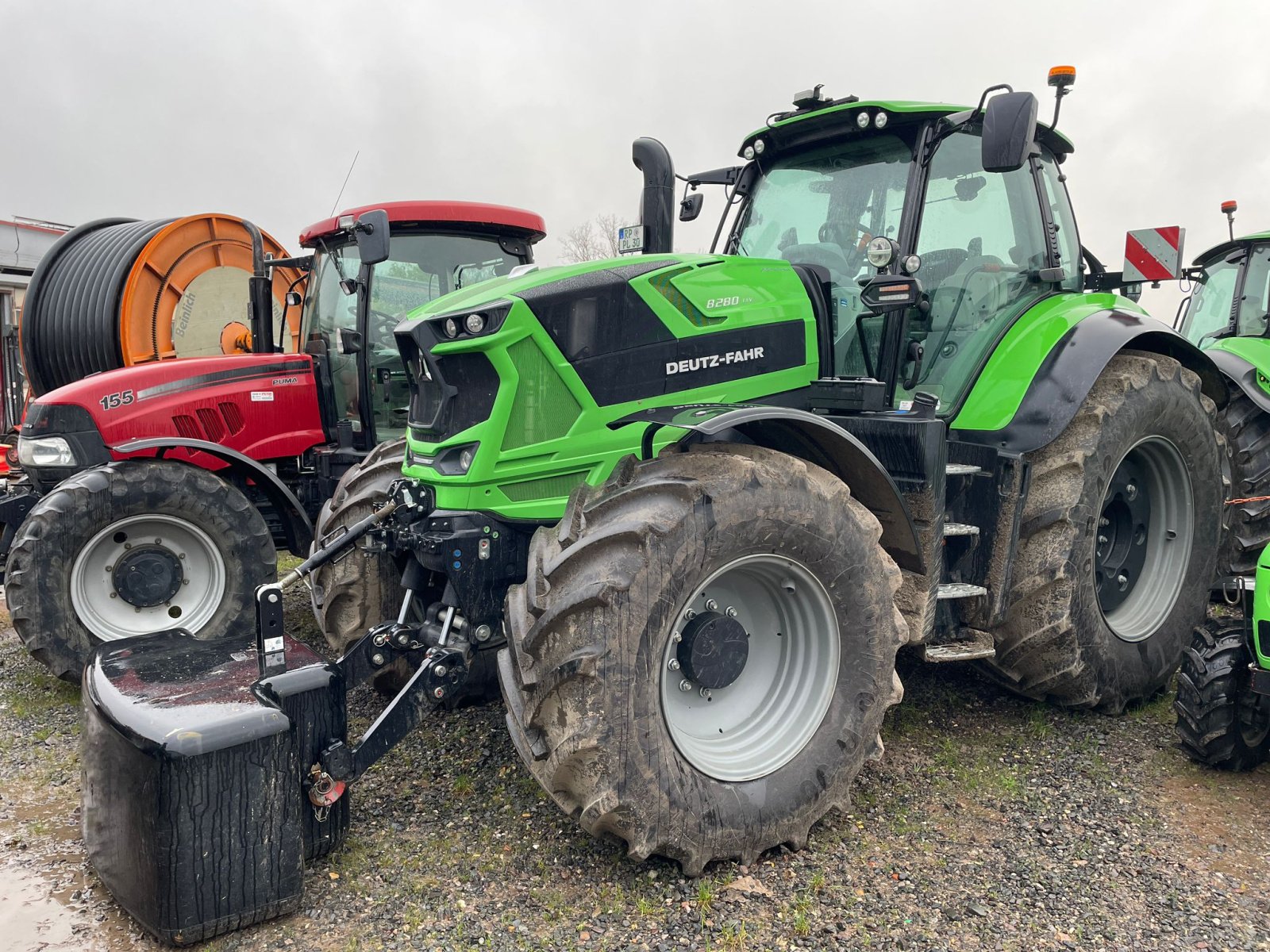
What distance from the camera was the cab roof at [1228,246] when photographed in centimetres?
673

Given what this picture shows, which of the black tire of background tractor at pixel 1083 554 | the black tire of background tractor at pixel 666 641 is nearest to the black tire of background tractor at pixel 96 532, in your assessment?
the black tire of background tractor at pixel 666 641

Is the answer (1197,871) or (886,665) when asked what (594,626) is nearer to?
(886,665)

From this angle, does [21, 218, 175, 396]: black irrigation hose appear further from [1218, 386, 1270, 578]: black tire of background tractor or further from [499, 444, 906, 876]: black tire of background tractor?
[1218, 386, 1270, 578]: black tire of background tractor

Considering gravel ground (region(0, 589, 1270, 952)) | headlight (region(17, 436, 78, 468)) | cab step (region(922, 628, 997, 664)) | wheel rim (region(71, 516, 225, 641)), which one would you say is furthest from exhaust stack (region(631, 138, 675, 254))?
headlight (region(17, 436, 78, 468))

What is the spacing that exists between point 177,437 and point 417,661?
2911 millimetres

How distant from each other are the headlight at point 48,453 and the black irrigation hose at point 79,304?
1.89 metres

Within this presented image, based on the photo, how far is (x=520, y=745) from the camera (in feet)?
9.25

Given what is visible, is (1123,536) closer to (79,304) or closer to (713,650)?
(713,650)

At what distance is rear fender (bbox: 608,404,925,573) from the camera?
10.3ft

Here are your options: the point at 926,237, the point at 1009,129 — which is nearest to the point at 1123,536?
the point at 926,237

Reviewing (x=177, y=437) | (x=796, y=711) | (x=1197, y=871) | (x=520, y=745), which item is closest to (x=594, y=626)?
(x=520, y=745)

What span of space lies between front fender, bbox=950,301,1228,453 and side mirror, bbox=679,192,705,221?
155 centimetres

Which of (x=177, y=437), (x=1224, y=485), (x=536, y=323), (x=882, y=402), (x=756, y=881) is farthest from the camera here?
(x=177, y=437)

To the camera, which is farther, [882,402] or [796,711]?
[882,402]
